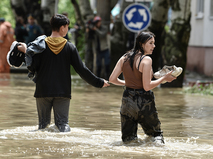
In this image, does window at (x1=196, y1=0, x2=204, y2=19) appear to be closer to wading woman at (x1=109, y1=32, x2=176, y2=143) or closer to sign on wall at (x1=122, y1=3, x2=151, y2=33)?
sign on wall at (x1=122, y1=3, x2=151, y2=33)

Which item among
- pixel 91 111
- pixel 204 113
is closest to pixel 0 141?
pixel 91 111

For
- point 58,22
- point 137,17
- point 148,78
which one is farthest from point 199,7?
point 148,78

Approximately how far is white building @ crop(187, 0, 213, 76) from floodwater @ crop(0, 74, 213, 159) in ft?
35.9

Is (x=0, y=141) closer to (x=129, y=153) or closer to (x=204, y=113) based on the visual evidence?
(x=129, y=153)

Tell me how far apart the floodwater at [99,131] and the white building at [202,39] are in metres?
10.9

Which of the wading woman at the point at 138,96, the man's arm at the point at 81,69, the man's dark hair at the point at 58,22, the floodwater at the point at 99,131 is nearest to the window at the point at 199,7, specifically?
the floodwater at the point at 99,131

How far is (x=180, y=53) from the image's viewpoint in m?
18.2

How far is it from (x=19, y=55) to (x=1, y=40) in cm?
1453

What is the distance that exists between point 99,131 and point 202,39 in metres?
19.0

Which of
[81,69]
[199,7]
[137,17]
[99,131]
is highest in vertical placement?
[81,69]

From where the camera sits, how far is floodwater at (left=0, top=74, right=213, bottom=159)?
22.0 ft

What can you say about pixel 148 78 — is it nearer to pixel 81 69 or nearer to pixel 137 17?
pixel 81 69

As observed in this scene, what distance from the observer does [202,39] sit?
1056 inches

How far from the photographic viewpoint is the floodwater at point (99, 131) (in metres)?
6.70
